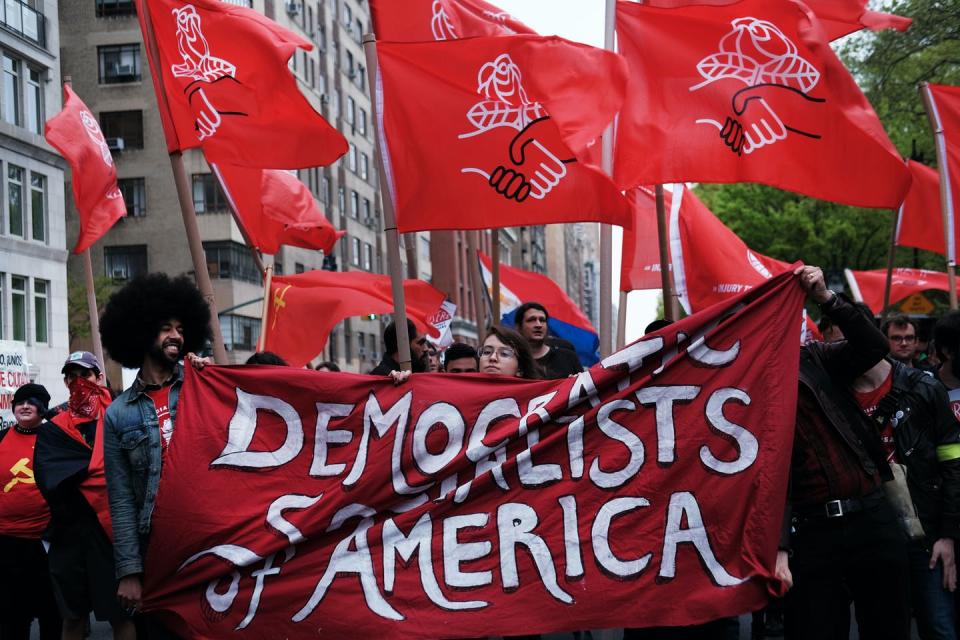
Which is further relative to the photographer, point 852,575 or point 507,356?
point 507,356

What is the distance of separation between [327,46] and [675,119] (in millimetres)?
49101

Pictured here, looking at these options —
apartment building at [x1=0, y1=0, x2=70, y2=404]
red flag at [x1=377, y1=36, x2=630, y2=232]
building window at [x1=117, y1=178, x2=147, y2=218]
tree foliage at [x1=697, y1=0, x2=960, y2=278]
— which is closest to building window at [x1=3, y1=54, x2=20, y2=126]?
apartment building at [x1=0, y1=0, x2=70, y2=404]

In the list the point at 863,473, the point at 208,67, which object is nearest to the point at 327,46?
the point at 208,67

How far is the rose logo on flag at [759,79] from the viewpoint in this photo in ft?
23.7

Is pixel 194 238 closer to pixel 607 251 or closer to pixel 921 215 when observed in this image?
pixel 607 251

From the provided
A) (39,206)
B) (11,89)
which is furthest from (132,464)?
(39,206)

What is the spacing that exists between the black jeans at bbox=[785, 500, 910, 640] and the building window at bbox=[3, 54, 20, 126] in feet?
96.7

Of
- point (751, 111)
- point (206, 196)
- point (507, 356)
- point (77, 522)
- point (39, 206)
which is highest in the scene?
point (206, 196)

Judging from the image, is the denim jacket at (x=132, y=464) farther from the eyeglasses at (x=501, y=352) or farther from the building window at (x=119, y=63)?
the building window at (x=119, y=63)

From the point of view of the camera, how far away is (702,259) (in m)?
9.34

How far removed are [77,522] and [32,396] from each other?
1645mm

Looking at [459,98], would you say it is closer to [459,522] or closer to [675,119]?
[675,119]

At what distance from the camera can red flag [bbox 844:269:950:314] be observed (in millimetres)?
14727

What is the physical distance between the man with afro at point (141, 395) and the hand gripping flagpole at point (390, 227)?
970mm
